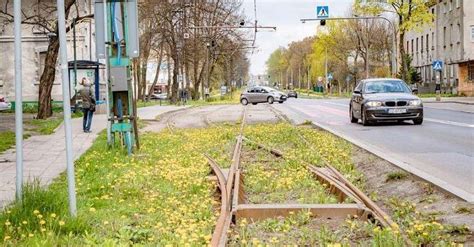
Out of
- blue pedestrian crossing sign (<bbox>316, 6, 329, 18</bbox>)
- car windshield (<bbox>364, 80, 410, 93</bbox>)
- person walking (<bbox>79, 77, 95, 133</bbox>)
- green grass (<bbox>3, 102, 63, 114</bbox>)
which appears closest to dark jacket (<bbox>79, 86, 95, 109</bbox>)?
person walking (<bbox>79, 77, 95, 133</bbox>)

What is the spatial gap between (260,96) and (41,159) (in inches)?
1852

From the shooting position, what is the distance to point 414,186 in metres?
9.30

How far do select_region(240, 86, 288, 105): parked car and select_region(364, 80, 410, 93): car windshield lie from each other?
3485 centimetres

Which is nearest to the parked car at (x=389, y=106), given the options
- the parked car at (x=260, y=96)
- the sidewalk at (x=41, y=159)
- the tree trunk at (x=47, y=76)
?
the sidewalk at (x=41, y=159)

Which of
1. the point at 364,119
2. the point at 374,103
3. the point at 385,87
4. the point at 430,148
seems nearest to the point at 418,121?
the point at 374,103

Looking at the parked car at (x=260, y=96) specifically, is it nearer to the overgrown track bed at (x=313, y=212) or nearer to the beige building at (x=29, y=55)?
the beige building at (x=29, y=55)

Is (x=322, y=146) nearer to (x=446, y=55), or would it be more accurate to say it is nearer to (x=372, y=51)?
(x=446, y=55)

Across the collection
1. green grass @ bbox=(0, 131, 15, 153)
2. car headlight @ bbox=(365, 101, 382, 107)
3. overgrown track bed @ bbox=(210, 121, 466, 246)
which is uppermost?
car headlight @ bbox=(365, 101, 382, 107)

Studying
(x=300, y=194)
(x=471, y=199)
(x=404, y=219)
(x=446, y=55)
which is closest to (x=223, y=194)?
(x=300, y=194)

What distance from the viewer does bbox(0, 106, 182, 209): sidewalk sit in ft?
33.5

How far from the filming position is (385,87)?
2438 centimetres

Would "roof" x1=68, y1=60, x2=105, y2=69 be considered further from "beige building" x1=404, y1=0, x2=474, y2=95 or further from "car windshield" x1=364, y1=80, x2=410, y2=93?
"beige building" x1=404, y1=0, x2=474, y2=95

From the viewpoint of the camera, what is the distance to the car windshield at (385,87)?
24188 mm

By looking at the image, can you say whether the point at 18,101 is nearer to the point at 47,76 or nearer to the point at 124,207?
the point at 124,207
